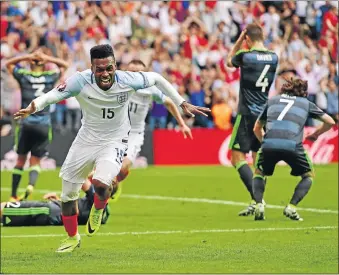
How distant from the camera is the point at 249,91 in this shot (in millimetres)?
16844

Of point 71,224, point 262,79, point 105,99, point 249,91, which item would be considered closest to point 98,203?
point 71,224

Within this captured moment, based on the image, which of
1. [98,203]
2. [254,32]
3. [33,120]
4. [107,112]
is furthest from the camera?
[33,120]

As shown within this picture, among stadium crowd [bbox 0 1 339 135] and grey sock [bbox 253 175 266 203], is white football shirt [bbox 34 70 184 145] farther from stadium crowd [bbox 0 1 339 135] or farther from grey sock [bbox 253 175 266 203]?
stadium crowd [bbox 0 1 339 135]

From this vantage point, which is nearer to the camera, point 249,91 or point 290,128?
point 290,128

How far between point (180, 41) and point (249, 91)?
1466 cm

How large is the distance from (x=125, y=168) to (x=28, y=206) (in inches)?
82.0

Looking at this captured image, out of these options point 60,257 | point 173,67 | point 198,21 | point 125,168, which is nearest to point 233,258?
point 60,257

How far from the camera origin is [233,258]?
1167 centimetres

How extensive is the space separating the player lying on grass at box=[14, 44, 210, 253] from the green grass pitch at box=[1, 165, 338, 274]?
637mm

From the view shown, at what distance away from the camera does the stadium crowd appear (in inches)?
1133

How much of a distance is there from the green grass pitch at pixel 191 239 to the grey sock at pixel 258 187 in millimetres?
360

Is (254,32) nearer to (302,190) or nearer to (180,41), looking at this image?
(302,190)

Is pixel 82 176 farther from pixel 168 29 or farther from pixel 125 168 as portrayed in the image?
pixel 168 29

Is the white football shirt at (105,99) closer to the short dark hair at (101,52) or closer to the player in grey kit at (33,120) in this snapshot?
the short dark hair at (101,52)
